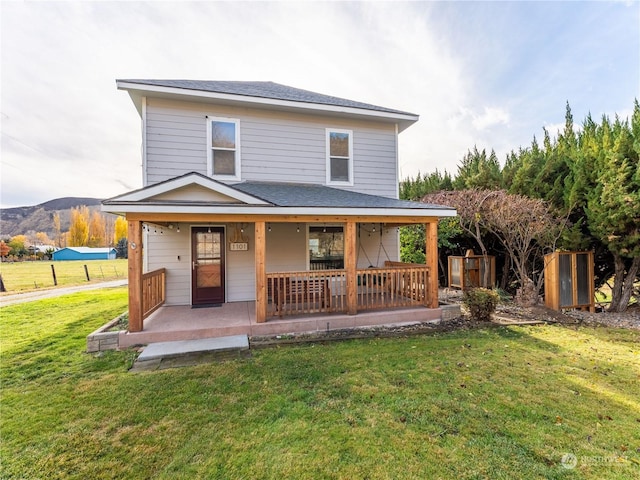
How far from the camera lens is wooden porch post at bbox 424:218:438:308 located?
6.80m

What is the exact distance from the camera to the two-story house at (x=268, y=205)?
575 cm

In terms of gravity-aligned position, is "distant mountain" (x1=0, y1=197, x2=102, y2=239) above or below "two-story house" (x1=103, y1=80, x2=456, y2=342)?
above

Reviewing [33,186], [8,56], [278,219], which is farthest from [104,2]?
[33,186]

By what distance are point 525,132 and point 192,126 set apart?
14.5 m

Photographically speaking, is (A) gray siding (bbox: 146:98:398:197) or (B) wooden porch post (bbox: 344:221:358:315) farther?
(A) gray siding (bbox: 146:98:398:197)

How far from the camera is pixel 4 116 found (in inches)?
336

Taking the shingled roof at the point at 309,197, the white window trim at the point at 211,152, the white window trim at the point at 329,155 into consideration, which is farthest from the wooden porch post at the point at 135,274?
the white window trim at the point at 329,155

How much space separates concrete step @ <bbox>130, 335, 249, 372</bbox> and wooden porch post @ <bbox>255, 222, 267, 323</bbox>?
0.60 metres

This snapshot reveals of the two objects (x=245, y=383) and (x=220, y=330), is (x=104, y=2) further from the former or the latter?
(x=245, y=383)

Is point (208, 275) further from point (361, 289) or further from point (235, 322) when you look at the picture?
point (361, 289)

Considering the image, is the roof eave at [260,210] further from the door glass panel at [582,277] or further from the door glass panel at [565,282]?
the door glass panel at [582,277]

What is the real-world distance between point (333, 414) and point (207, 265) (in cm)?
581

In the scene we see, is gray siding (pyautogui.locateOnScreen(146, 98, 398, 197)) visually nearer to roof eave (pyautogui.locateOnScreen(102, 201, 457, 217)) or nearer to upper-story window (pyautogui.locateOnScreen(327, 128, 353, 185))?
upper-story window (pyautogui.locateOnScreen(327, 128, 353, 185))

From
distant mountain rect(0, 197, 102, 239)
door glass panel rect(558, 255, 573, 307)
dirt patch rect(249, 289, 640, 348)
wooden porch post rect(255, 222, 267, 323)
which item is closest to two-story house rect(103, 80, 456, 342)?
wooden porch post rect(255, 222, 267, 323)
